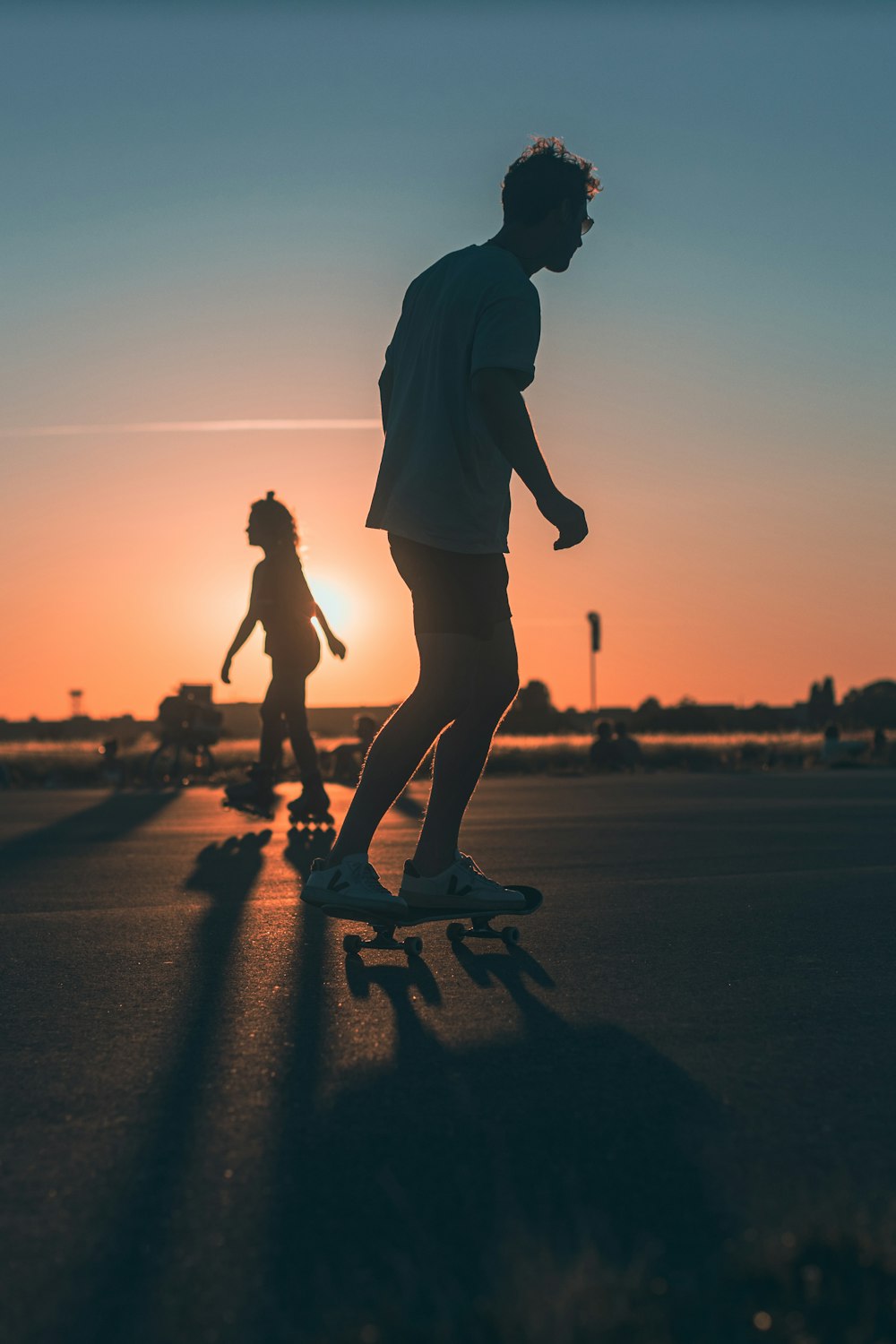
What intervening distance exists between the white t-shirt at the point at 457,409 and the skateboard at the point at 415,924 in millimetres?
1126

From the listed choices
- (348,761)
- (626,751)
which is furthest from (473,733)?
(626,751)

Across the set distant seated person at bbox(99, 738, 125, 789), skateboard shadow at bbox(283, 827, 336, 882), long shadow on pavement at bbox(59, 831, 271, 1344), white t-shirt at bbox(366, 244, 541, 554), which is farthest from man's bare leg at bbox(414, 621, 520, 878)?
distant seated person at bbox(99, 738, 125, 789)

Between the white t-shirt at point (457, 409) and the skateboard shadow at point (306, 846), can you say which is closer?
the white t-shirt at point (457, 409)

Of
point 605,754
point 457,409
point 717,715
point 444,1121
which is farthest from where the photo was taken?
point 717,715

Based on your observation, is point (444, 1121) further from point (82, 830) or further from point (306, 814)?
point (306, 814)

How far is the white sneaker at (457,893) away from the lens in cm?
446

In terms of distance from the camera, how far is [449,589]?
4.51 meters

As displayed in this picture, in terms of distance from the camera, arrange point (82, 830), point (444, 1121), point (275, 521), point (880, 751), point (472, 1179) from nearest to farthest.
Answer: point (472, 1179), point (444, 1121), point (82, 830), point (275, 521), point (880, 751)

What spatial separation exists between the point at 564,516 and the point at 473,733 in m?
0.79

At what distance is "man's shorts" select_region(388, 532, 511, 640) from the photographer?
4500 mm

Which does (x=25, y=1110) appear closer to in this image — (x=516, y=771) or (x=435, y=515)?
(x=435, y=515)

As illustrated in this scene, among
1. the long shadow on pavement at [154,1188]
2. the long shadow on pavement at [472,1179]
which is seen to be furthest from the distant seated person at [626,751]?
the long shadow on pavement at [472,1179]

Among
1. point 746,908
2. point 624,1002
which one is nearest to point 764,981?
point 624,1002

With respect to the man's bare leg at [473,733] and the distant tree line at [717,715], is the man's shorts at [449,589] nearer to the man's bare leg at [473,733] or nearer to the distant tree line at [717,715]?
the man's bare leg at [473,733]
